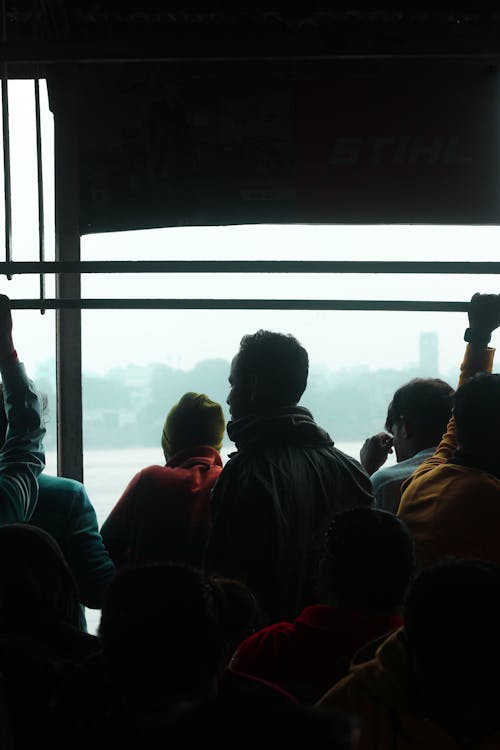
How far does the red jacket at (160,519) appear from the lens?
1.96 m

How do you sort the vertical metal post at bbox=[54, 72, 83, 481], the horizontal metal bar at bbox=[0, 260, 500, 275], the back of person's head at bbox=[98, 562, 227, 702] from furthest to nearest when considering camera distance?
the vertical metal post at bbox=[54, 72, 83, 481] → the horizontal metal bar at bbox=[0, 260, 500, 275] → the back of person's head at bbox=[98, 562, 227, 702]

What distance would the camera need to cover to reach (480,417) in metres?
1.66

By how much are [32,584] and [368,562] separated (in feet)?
1.72

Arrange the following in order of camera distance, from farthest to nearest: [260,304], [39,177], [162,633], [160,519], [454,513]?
[39,177] → [160,519] → [260,304] → [454,513] → [162,633]

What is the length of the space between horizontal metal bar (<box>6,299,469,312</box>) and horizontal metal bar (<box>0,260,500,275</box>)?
8 cm

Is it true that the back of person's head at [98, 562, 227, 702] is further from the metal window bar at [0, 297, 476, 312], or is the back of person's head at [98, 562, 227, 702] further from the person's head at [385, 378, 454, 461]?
the person's head at [385, 378, 454, 461]

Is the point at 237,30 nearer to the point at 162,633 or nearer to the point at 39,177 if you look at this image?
the point at 39,177

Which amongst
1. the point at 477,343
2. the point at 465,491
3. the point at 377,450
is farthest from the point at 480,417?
the point at 377,450

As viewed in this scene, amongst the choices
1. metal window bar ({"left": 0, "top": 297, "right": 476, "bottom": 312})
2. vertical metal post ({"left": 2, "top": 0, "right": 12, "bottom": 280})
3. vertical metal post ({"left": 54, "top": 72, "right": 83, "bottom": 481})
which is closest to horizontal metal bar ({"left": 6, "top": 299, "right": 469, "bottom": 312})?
metal window bar ({"left": 0, "top": 297, "right": 476, "bottom": 312})

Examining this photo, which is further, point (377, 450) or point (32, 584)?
point (377, 450)

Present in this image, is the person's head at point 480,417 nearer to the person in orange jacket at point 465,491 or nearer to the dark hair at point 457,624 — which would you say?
the person in orange jacket at point 465,491

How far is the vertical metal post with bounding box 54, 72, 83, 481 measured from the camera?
2754 millimetres

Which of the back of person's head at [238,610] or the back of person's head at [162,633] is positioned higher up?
the back of person's head at [162,633]

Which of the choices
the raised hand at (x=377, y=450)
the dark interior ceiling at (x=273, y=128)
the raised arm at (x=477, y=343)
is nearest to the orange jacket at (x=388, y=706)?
the raised arm at (x=477, y=343)
